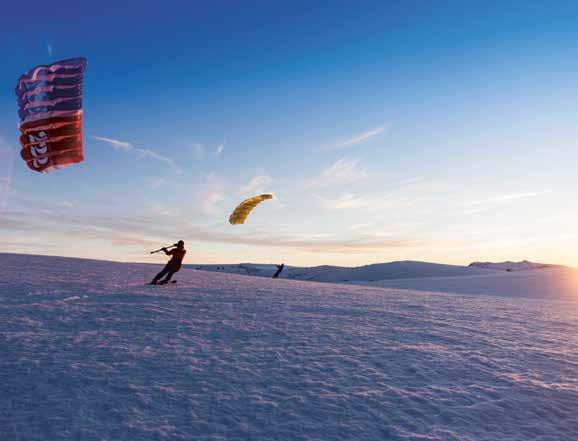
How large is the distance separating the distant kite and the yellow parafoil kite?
394 inches

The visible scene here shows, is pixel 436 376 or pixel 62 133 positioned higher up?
pixel 62 133

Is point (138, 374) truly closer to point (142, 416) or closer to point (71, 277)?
point (142, 416)

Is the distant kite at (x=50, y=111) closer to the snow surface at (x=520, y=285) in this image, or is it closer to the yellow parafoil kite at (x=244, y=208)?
the yellow parafoil kite at (x=244, y=208)

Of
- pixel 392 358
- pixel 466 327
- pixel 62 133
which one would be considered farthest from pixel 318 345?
pixel 62 133

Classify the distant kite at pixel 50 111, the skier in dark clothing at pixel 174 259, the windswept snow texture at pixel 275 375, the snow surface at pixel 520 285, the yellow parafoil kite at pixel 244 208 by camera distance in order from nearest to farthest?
the windswept snow texture at pixel 275 375
the distant kite at pixel 50 111
the skier in dark clothing at pixel 174 259
the snow surface at pixel 520 285
the yellow parafoil kite at pixel 244 208

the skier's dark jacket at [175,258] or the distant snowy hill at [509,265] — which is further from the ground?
the distant snowy hill at [509,265]

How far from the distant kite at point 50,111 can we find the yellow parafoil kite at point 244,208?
10.00 meters

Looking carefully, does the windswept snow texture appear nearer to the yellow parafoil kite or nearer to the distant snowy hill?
the yellow parafoil kite

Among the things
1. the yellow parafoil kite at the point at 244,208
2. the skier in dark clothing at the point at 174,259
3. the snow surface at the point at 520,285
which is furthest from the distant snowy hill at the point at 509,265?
the skier in dark clothing at the point at 174,259

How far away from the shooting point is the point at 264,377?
5609mm

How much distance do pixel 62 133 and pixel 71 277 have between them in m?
5.59

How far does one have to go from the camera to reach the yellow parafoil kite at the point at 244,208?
23.2 m

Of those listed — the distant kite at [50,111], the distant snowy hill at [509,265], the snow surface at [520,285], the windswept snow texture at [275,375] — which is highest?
the distant kite at [50,111]

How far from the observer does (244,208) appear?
934 inches
